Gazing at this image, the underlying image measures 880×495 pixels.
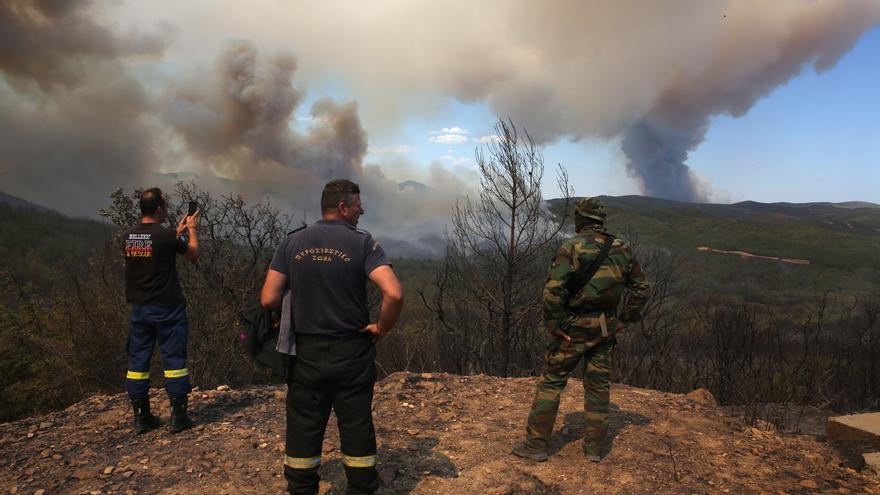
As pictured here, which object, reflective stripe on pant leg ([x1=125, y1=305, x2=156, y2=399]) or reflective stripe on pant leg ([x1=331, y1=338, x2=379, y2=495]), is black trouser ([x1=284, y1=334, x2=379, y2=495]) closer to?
reflective stripe on pant leg ([x1=331, y1=338, x2=379, y2=495])

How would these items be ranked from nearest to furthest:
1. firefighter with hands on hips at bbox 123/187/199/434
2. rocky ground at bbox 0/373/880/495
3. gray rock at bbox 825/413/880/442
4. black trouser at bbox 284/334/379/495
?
black trouser at bbox 284/334/379/495 < rocky ground at bbox 0/373/880/495 < firefighter with hands on hips at bbox 123/187/199/434 < gray rock at bbox 825/413/880/442

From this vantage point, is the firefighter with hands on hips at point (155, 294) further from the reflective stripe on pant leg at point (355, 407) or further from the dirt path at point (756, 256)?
the dirt path at point (756, 256)

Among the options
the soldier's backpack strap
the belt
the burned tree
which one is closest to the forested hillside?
the burned tree

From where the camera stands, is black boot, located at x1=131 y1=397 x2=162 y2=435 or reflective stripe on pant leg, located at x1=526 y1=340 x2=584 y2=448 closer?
reflective stripe on pant leg, located at x1=526 y1=340 x2=584 y2=448

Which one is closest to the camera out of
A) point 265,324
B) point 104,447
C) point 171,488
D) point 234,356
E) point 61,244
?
point 265,324

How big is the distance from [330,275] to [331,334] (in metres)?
0.33

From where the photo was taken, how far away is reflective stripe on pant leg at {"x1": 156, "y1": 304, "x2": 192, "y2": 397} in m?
4.07

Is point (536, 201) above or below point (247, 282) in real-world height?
above

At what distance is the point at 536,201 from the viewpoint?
13.0 m

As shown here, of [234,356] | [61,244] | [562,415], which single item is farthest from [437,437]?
[61,244]

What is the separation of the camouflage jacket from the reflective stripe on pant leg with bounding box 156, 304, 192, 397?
9.76ft

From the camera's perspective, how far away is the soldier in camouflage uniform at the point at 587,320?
374 centimetres

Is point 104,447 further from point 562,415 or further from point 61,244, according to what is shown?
point 61,244

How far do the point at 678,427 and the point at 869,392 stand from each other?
58.5 feet
